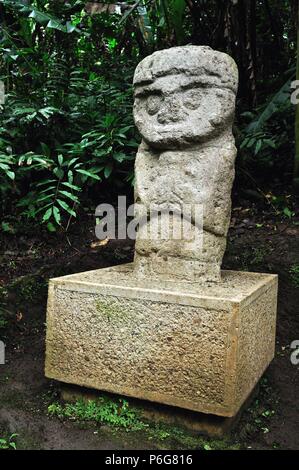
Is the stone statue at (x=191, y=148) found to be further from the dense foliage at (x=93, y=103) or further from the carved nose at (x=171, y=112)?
the dense foliage at (x=93, y=103)

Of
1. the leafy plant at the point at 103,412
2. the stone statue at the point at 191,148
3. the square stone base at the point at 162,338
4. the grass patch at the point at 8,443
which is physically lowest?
the grass patch at the point at 8,443

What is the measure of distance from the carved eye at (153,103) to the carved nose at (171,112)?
0.04 meters

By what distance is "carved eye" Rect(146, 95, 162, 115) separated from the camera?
8.84ft

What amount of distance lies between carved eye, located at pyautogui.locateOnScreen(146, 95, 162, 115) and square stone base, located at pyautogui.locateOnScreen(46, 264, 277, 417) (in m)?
0.93

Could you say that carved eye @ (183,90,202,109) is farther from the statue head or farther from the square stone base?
the square stone base

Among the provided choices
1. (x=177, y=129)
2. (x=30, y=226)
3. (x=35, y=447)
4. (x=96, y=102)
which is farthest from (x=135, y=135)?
(x=35, y=447)

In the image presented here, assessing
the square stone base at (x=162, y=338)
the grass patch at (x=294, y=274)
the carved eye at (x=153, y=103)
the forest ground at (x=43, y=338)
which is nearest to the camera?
the square stone base at (x=162, y=338)

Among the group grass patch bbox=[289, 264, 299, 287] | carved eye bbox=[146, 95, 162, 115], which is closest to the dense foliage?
grass patch bbox=[289, 264, 299, 287]

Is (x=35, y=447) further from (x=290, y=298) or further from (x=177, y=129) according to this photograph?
(x=290, y=298)

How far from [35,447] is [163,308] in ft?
2.79

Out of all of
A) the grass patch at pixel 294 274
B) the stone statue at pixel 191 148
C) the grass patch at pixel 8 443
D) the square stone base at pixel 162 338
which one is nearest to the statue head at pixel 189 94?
the stone statue at pixel 191 148

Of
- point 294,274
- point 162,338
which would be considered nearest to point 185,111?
point 162,338

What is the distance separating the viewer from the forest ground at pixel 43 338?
7.56 feet

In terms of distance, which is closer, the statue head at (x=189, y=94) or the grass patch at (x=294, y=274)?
the statue head at (x=189, y=94)
